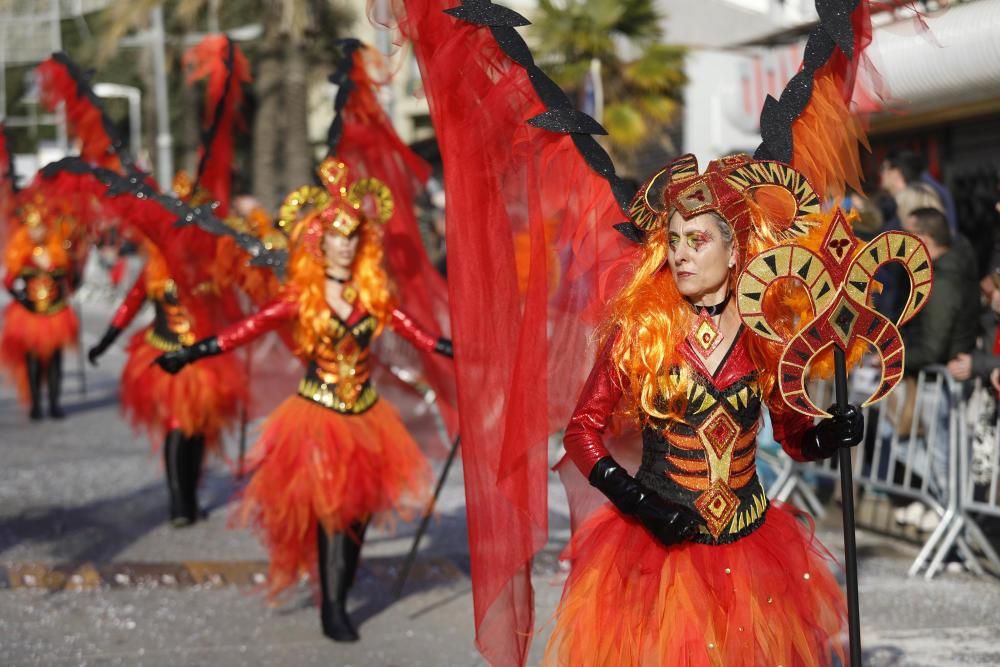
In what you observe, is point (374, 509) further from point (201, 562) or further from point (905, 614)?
point (905, 614)

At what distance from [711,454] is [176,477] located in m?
4.91

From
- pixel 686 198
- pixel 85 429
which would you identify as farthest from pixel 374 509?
pixel 85 429

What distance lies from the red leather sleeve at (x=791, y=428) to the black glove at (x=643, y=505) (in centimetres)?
45

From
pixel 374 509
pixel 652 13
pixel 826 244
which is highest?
pixel 652 13

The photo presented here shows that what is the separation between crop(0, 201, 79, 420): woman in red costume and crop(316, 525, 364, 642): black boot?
7036 millimetres

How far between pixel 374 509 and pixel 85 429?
22.5 feet

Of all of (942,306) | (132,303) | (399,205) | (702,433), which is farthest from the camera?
(132,303)

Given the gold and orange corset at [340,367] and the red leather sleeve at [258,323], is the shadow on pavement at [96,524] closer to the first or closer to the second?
the red leather sleeve at [258,323]

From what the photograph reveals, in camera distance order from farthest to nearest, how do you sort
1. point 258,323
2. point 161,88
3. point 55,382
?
point 161,88
point 55,382
point 258,323

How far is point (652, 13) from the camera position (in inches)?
624

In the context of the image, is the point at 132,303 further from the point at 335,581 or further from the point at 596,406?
the point at 596,406

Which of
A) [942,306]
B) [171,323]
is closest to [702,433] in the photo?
[942,306]

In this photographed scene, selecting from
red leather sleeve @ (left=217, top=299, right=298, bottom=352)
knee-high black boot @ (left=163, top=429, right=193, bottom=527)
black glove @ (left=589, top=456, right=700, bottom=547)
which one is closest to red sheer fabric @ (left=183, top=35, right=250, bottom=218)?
knee-high black boot @ (left=163, top=429, right=193, bottom=527)

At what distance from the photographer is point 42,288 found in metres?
11.7
